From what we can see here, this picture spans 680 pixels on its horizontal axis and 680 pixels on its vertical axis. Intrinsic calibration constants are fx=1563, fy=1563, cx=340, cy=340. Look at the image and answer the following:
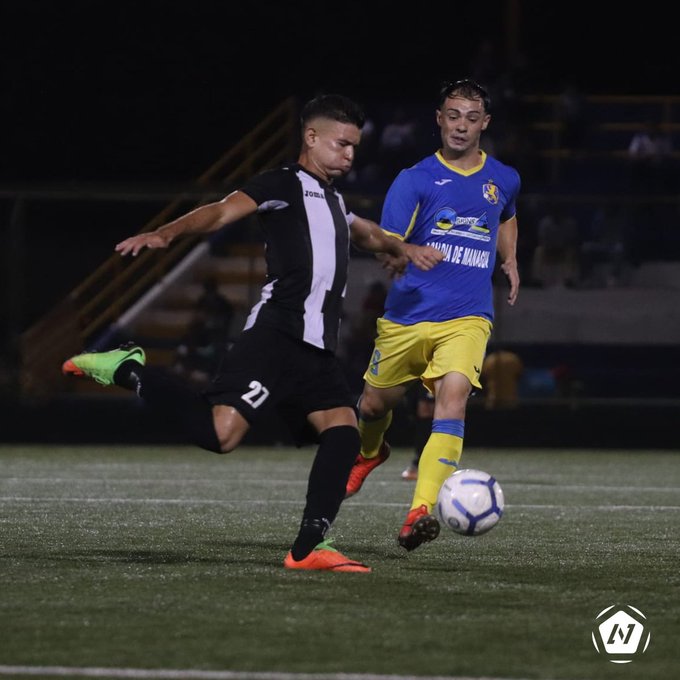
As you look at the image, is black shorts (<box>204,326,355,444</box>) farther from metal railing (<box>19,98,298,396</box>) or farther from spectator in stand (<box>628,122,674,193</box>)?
spectator in stand (<box>628,122,674,193</box>)

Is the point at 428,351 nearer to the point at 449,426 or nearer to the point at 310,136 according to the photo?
the point at 449,426

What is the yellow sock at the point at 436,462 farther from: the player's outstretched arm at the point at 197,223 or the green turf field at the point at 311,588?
the player's outstretched arm at the point at 197,223

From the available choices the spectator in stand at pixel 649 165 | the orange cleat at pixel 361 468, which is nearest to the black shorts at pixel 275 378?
the orange cleat at pixel 361 468

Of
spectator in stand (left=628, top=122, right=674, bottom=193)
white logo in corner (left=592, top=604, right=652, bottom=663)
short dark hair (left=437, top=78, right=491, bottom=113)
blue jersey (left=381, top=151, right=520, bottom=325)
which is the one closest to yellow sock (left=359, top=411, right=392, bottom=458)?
blue jersey (left=381, top=151, right=520, bottom=325)

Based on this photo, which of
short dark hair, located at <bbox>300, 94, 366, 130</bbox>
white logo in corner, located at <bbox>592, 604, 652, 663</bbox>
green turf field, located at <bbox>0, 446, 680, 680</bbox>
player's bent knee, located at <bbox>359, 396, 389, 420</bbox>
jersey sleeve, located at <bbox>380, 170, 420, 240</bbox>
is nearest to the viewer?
green turf field, located at <bbox>0, 446, 680, 680</bbox>

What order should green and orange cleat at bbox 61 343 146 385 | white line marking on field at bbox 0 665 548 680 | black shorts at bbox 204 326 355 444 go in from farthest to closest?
green and orange cleat at bbox 61 343 146 385 < black shorts at bbox 204 326 355 444 < white line marking on field at bbox 0 665 548 680

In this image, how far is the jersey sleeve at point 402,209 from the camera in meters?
7.02

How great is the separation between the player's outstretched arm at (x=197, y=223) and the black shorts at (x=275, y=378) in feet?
1.59

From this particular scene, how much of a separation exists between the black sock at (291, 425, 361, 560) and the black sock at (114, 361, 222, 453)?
39 cm

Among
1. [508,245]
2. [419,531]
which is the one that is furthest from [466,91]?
[419,531]

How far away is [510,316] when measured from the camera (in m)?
16.6

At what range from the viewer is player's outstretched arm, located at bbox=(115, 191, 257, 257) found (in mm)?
5336

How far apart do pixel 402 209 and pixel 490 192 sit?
422mm

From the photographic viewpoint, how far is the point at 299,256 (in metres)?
5.80
